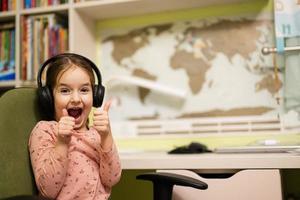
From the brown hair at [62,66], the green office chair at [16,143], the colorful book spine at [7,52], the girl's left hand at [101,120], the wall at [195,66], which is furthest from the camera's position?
the colorful book spine at [7,52]

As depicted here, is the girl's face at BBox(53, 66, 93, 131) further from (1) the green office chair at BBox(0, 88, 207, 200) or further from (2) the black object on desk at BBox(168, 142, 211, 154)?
(2) the black object on desk at BBox(168, 142, 211, 154)

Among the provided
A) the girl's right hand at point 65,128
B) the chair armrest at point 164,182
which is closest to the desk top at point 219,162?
the chair armrest at point 164,182

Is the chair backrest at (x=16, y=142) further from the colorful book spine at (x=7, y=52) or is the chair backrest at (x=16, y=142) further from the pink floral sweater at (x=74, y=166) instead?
the colorful book spine at (x=7, y=52)

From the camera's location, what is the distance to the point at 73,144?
3.55ft

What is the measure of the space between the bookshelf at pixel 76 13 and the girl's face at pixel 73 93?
71cm

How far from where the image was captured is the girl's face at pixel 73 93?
1069 millimetres

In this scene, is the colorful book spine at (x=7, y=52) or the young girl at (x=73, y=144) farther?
the colorful book spine at (x=7, y=52)

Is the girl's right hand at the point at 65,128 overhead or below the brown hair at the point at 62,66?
below

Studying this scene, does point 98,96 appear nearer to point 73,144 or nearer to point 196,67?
point 73,144

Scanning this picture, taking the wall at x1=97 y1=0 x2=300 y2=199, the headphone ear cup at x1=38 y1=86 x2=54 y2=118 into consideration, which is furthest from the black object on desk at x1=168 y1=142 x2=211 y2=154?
the headphone ear cup at x1=38 y1=86 x2=54 y2=118

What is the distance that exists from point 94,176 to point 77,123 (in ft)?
0.58

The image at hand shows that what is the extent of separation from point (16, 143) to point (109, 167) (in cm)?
28

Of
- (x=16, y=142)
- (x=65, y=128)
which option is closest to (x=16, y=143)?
(x=16, y=142)

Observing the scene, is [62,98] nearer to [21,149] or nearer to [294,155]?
[21,149]
